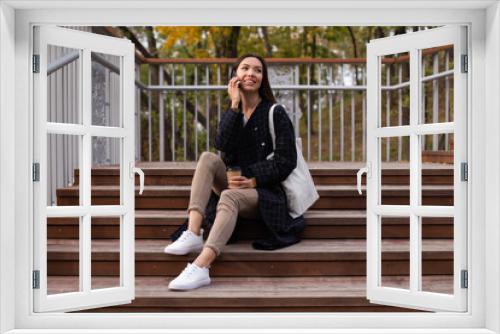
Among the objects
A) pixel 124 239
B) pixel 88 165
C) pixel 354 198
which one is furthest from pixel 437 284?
pixel 88 165

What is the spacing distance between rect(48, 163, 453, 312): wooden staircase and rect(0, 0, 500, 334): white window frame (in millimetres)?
503

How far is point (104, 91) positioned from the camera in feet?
14.3

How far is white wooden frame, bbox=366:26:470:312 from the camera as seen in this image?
1.98m

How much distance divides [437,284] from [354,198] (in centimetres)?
97

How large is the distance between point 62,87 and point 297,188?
5.80ft

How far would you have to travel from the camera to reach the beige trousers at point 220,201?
2645 mm

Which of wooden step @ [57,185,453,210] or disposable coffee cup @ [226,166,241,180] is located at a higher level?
disposable coffee cup @ [226,166,241,180]

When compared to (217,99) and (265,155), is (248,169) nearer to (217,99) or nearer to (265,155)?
(265,155)

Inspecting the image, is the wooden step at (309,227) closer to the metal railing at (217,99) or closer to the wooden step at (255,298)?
the metal railing at (217,99)

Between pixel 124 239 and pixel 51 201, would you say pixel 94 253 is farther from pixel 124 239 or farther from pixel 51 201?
pixel 51 201

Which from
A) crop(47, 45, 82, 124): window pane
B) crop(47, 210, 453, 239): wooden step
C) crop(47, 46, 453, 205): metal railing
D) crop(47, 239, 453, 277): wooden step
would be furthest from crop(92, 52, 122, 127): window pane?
crop(47, 239, 453, 277): wooden step

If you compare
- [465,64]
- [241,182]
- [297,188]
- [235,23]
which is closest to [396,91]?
[297,188]

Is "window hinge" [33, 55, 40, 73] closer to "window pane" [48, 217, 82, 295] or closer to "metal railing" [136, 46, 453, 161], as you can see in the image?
"window pane" [48, 217, 82, 295]

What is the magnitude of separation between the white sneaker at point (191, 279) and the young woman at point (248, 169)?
204 mm
